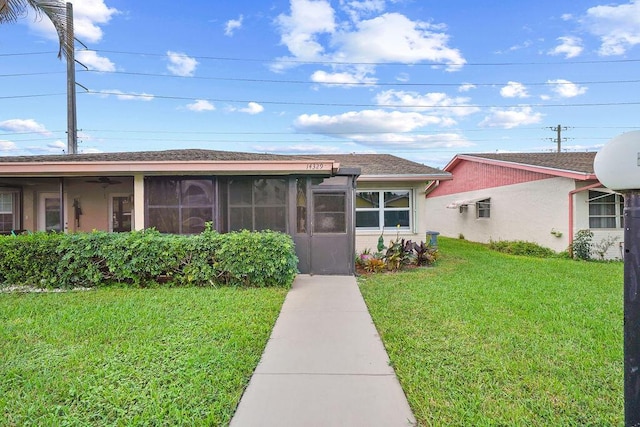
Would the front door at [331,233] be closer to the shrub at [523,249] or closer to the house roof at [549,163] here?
the house roof at [549,163]

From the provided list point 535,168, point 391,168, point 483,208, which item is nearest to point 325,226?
point 391,168

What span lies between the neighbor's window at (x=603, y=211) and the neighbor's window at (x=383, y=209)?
5907 mm

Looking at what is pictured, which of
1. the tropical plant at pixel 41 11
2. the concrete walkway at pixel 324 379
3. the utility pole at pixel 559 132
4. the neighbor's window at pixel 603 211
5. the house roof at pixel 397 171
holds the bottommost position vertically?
the concrete walkway at pixel 324 379

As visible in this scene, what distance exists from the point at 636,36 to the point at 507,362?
514 inches

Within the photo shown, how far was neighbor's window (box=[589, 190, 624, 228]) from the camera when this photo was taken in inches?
462

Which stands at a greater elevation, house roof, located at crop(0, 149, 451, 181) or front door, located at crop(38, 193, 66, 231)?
house roof, located at crop(0, 149, 451, 181)

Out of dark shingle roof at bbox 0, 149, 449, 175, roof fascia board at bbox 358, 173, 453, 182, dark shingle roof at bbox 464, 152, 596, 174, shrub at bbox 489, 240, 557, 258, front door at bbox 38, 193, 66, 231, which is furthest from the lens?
shrub at bbox 489, 240, 557, 258

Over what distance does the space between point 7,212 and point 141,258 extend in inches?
316

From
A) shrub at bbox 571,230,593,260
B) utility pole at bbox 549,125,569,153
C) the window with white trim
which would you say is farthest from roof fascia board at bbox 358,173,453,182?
utility pole at bbox 549,125,569,153

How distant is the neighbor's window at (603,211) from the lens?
11.7 meters

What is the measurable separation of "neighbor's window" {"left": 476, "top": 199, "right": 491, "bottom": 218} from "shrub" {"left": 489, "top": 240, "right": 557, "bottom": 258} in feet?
7.55

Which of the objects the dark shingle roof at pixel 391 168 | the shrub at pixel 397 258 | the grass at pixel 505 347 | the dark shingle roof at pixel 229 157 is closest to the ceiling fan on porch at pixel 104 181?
the dark shingle roof at pixel 229 157

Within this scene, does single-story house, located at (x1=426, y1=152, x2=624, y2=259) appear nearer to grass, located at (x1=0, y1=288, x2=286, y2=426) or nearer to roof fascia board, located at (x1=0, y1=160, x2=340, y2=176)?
roof fascia board, located at (x1=0, y1=160, x2=340, y2=176)

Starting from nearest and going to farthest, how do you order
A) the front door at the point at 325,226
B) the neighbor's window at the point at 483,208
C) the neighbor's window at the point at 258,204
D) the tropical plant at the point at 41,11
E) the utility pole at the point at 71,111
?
the tropical plant at the point at 41,11, the front door at the point at 325,226, the neighbor's window at the point at 258,204, the utility pole at the point at 71,111, the neighbor's window at the point at 483,208
